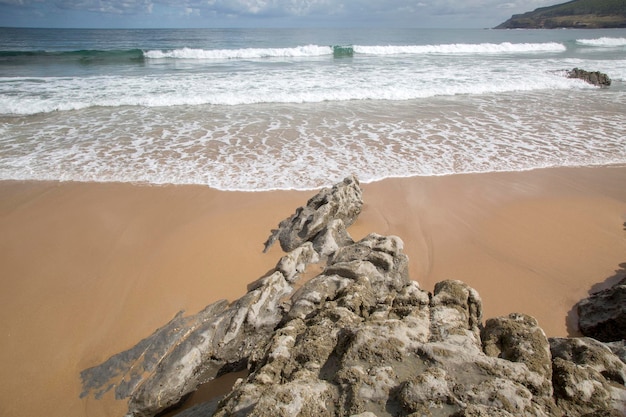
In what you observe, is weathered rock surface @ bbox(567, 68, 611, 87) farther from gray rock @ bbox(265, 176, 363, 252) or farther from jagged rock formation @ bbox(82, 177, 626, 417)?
jagged rock formation @ bbox(82, 177, 626, 417)

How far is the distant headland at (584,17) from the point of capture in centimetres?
9982

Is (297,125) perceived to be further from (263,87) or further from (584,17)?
(584,17)

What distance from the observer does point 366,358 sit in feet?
7.63

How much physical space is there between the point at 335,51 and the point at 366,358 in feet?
120

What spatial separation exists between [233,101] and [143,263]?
10.5 metres

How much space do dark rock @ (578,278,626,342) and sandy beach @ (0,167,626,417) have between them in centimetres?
20

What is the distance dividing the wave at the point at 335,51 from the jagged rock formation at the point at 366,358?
30.8 m

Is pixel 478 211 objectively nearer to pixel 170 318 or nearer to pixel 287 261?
pixel 287 261

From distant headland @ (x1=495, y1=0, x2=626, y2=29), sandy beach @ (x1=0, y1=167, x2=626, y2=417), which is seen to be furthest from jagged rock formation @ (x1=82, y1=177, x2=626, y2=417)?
distant headland @ (x1=495, y1=0, x2=626, y2=29)

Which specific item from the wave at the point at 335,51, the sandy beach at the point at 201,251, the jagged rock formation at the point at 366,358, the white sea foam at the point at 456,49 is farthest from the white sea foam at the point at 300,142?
the white sea foam at the point at 456,49

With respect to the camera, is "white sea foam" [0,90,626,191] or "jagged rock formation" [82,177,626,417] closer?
"jagged rock formation" [82,177,626,417]

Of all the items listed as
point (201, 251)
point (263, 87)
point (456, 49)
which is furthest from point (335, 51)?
point (201, 251)

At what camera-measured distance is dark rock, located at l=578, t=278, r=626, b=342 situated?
3.59 metres

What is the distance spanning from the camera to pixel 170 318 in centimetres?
419
